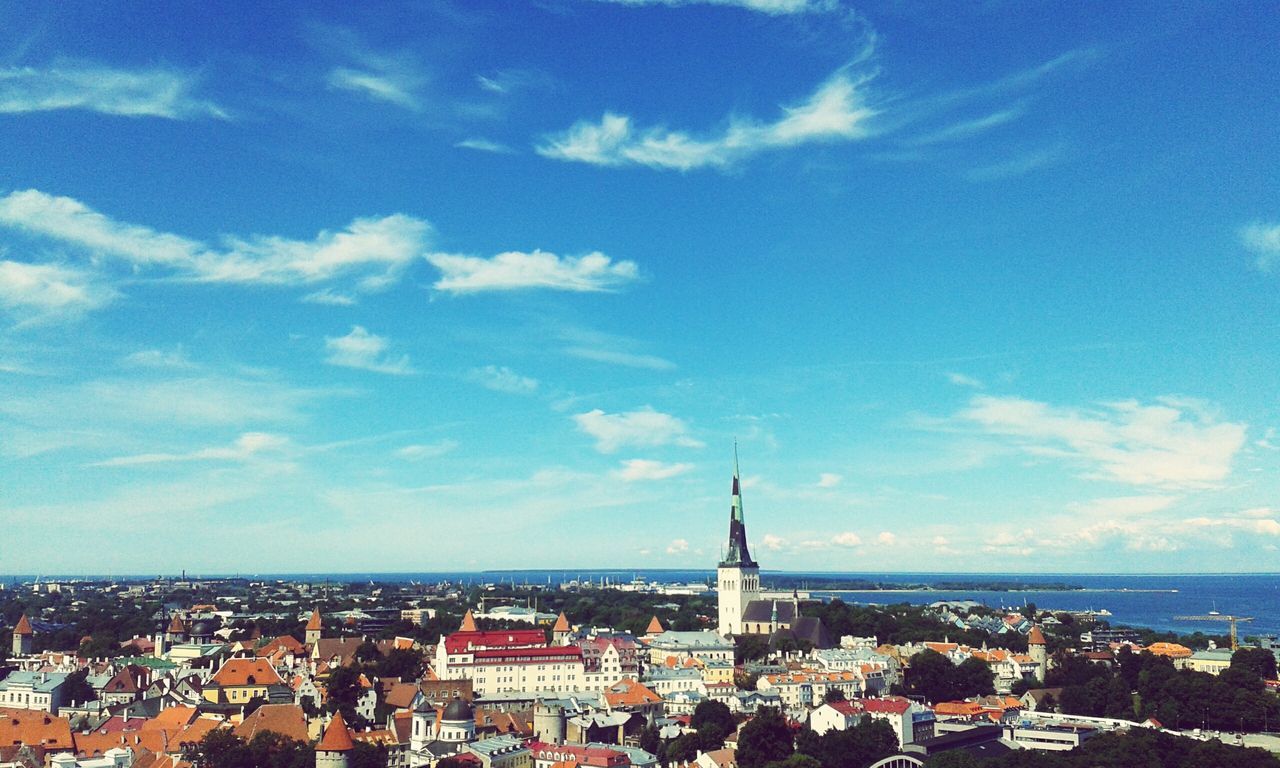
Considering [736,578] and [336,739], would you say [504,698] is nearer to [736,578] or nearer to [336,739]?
[336,739]

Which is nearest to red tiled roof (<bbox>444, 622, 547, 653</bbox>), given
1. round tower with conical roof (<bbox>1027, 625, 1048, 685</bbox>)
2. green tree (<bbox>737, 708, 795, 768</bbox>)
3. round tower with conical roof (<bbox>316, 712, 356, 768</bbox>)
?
round tower with conical roof (<bbox>316, 712, 356, 768</bbox>)

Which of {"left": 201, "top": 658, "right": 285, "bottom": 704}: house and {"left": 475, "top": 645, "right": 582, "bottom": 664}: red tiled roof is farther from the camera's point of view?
{"left": 475, "top": 645, "right": 582, "bottom": 664}: red tiled roof

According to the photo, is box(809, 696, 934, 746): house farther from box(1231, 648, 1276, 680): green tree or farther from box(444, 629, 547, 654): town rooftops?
box(1231, 648, 1276, 680): green tree

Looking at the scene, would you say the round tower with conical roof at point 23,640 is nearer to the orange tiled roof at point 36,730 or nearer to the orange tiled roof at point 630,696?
the orange tiled roof at point 36,730

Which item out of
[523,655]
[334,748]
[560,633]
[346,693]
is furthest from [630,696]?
[560,633]

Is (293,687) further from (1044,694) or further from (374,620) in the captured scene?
(374,620)

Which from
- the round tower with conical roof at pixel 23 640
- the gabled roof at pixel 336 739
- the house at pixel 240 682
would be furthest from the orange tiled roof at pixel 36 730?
the round tower with conical roof at pixel 23 640

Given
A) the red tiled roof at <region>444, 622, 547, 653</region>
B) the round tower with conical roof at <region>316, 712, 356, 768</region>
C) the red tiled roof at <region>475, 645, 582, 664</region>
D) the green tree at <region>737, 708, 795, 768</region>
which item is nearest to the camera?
the round tower with conical roof at <region>316, 712, 356, 768</region>
